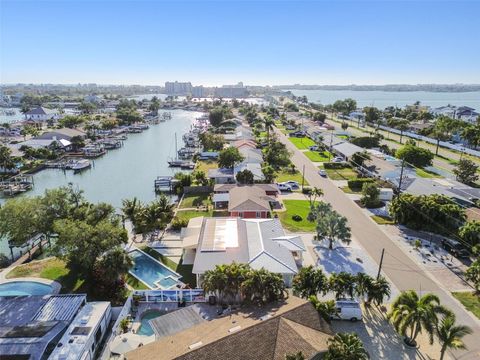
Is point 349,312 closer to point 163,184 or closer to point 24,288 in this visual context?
point 24,288

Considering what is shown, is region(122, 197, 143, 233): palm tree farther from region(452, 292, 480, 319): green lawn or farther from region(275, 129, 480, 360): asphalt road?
region(452, 292, 480, 319): green lawn

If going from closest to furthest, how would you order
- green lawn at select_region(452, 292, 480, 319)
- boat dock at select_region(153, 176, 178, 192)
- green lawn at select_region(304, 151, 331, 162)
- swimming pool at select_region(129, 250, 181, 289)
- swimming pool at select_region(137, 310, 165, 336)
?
1. swimming pool at select_region(137, 310, 165, 336)
2. green lawn at select_region(452, 292, 480, 319)
3. swimming pool at select_region(129, 250, 181, 289)
4. boat dock at select_region(153, 176, 178, 192)
5. green lawn at select_region(304, 151, 331, 162)

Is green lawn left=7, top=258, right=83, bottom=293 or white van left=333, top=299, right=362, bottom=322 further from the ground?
white van left=333, top=299, right=362, bottom=322

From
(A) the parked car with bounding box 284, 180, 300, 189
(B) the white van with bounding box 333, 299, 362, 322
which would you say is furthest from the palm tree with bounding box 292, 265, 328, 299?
Result: (A) the parked car with bounding box 284, 180, 300, 189

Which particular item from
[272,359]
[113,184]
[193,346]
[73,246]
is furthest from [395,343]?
[113,184]

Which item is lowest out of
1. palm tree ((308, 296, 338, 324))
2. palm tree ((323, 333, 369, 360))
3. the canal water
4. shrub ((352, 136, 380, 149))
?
the canal water

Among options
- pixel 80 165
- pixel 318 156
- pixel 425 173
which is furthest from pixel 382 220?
pixel 80 165

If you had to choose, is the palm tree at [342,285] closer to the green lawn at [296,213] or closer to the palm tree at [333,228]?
the palm tree at [333,228]

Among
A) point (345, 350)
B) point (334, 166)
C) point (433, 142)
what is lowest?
point (334, 166)
